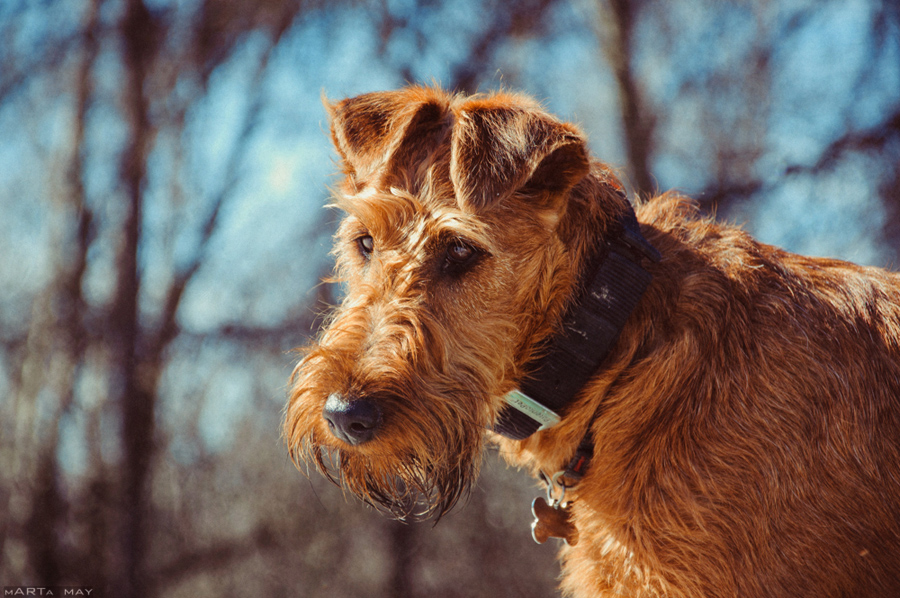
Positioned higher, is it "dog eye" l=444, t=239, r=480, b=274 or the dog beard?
"dog eye" l=444, t=239, r=480, b=274

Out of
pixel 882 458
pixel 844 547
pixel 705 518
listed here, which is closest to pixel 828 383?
pixel 882 458

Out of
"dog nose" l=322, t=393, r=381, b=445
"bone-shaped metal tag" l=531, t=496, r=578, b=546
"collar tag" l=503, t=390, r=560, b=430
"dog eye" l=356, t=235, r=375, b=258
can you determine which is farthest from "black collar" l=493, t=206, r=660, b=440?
"dog eye" l=356, t=235, r=375, b=258

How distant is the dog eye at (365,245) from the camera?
1.89 metres

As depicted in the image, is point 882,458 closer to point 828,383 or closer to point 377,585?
point 828,383

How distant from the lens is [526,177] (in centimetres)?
164

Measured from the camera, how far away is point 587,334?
174cm

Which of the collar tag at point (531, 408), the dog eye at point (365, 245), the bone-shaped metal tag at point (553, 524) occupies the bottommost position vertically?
the bone-shaped metal tag at point (553, 524)

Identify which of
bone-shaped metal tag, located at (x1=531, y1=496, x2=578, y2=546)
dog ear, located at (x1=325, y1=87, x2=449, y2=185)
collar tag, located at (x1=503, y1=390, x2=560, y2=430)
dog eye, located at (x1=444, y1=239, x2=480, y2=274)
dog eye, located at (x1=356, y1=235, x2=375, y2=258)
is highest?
dog ear, located at (x1=325, y1=87, x2=449, y2=185)

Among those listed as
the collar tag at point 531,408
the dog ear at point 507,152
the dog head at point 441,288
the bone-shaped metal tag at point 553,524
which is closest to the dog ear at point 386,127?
the dog head at point 441,288

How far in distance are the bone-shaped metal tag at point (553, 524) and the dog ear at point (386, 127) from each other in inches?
55.3

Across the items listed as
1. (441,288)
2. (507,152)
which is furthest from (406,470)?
(507,152)

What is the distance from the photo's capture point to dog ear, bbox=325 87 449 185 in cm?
186

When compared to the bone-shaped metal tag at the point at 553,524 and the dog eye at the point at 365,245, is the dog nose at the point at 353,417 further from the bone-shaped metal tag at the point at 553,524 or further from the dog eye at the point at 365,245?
the bone-shaped metal tag at the point at 553,524

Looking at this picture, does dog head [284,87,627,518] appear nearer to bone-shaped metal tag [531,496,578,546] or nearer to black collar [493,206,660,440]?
black collar [493,206,660,440]
